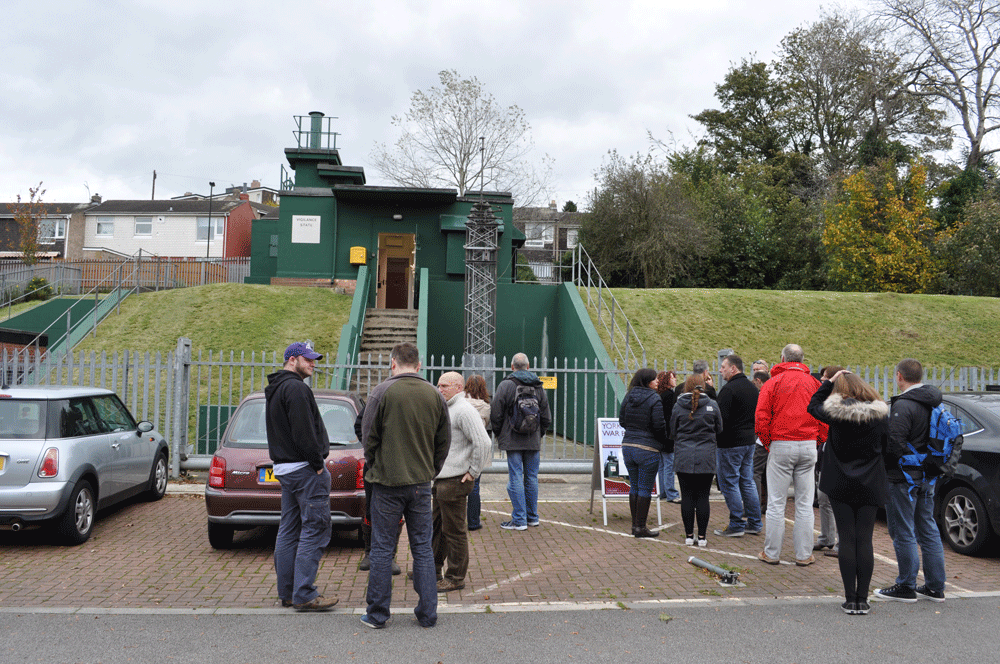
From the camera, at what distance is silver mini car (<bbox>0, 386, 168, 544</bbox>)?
623 centimetres

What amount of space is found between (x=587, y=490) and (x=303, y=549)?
18.5 feet

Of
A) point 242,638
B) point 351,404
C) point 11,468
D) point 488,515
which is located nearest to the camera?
point 242,638

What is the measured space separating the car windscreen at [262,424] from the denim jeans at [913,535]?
14.7 ft

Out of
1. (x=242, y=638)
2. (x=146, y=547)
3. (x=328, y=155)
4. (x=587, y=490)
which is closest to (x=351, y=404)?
(x=146, y=547)

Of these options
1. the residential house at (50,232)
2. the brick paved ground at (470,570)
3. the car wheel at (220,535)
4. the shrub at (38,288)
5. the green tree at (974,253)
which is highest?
the residential house at (50,232)

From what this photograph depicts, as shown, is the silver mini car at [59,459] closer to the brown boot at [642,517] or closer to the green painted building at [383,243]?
the brown boot at [642,517]

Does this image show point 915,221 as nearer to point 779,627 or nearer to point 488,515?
point 488,515

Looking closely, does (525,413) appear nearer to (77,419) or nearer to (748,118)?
(77,419)

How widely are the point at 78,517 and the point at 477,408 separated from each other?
3857mm

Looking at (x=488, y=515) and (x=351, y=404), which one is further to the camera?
(x=488, y=515)

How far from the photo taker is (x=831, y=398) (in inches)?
200

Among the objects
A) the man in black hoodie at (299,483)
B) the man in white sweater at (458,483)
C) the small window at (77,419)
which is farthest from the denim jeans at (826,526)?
the small window at (77,419)

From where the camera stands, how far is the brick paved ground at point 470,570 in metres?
5.28

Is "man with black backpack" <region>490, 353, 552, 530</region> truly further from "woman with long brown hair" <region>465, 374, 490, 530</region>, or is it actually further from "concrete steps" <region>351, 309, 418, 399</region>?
"concrete steps" <region>351, 309, 418, 399</region>
